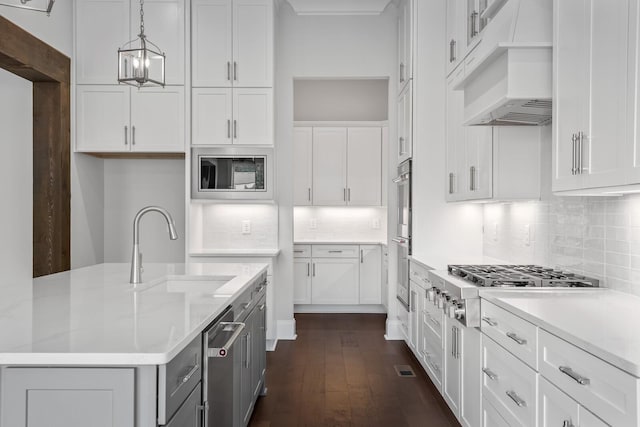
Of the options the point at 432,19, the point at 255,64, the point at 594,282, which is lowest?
the point at 594,282

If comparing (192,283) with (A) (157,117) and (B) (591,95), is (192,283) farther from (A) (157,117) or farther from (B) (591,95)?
(A) (157,117)

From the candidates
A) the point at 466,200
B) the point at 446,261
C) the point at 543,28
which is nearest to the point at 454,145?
the point at 466,200

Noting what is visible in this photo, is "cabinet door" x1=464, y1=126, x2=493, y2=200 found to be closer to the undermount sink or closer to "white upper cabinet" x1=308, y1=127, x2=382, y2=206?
the undermount sink

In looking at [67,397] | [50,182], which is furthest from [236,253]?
[67,397]

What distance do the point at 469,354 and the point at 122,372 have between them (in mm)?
1908

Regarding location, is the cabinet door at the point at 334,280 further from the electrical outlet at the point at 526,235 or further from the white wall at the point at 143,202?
the electrical outlet at the point at 526,235

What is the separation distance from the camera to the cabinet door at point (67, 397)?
140 centimetres

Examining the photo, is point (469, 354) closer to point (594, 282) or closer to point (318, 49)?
point (594, 282)

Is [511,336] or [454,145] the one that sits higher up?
[454,145]

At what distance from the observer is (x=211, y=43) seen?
4.67m

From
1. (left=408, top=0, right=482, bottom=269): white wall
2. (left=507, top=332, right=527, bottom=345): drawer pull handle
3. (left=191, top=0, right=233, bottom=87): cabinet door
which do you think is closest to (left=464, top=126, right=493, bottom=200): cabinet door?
(left=408, top=0, right=482, bottom=269): white wall

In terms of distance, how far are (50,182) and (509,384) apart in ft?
12.6

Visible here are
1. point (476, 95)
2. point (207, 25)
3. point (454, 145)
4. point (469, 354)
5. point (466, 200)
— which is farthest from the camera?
point (207, 25)

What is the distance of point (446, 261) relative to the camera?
390 centimetres
